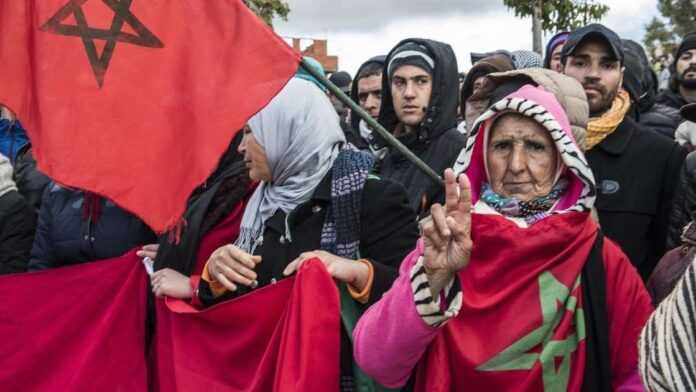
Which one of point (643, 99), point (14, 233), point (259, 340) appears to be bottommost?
point (259, 340)

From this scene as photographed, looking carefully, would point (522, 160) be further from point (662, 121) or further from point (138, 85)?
point (662, 121)

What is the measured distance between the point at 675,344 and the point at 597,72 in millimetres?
2411

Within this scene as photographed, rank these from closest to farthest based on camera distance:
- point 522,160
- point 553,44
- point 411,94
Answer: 1. point 522,160
2. point 411,94
3. point 553,44

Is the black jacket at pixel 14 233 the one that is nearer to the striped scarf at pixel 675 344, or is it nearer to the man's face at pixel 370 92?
the man's face at pixel 370 92

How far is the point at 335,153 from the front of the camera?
10.2ft

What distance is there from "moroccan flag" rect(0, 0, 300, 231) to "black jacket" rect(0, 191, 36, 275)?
131 centimetres

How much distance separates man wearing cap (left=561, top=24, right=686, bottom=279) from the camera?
3.38 m

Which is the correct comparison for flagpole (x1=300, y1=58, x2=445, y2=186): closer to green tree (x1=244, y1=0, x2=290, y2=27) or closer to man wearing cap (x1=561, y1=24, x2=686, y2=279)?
man wearing cap (x1=561, y1=24, x2=686, y2=279)

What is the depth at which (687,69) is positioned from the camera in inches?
217

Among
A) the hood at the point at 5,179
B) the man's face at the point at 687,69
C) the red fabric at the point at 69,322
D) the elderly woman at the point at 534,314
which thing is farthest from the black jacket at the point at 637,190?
the hood at the point at 5,179

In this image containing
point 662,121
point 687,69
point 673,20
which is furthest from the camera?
point 673,20

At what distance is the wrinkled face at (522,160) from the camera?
2463 mm

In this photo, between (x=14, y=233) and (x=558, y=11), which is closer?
(x=14, y=233)

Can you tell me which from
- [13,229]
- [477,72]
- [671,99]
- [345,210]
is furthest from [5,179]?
[671,99]
